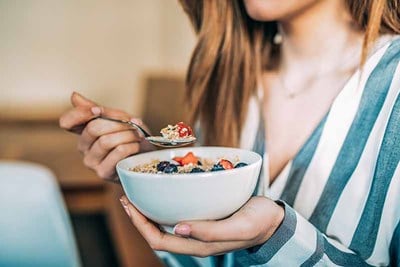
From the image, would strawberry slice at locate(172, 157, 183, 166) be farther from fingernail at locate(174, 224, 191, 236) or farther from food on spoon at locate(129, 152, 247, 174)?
fingernail at locate(174, 224, 191, 236)

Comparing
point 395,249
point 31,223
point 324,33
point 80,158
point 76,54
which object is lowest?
point 80,158

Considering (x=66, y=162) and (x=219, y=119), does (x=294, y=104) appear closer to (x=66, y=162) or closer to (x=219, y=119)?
(x=219, y=119)

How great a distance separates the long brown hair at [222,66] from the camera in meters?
1.12

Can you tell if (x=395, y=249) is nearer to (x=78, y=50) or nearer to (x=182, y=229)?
(x=182, y=229)

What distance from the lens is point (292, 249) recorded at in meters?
0.73

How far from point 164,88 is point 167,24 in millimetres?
1112

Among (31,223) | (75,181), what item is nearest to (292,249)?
(31,223)

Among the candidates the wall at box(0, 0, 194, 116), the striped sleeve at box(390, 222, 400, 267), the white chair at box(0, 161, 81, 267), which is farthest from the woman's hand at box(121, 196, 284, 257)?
the wall at box(0, 0, 194, 116)

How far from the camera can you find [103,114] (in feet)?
2.85

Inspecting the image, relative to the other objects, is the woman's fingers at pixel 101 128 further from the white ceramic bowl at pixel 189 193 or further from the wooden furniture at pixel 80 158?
the wooden furniture at pixel 80 158

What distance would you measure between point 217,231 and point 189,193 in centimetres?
5

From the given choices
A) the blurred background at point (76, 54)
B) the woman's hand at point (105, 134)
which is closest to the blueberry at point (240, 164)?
the woman's hand at point (105, 134)

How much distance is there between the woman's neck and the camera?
1.00 m

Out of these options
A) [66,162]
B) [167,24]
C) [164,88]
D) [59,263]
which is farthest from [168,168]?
[167,24]
